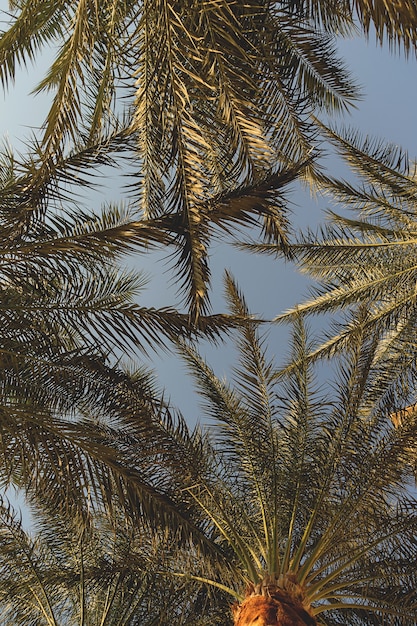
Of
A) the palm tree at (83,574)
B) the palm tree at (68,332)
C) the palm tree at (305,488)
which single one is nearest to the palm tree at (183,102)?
the palm tree at (68,332)

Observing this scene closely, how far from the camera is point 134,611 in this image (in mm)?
7812

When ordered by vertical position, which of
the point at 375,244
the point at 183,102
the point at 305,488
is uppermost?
the point at 375,244

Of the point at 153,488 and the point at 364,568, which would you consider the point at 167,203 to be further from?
the point at 364,568

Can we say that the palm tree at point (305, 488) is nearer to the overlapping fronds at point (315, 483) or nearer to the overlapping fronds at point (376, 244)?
the overlapping fronds at point (315, 483)

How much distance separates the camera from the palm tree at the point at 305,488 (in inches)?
251

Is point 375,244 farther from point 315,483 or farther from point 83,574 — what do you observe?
point 83,574

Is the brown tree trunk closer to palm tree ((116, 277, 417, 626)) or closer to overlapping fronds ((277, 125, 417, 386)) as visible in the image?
palm tree ((116, 277, 417, 626))

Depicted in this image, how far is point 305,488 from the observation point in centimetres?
Result: 703

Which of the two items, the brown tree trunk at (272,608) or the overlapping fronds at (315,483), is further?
the overlapping fronds at (315,483)

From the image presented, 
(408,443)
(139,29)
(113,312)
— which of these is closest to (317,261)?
(408,443)

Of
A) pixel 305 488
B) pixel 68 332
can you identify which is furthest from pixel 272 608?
pixel 68 332

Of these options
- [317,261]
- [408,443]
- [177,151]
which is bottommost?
[408,443]

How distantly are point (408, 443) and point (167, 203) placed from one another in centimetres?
361

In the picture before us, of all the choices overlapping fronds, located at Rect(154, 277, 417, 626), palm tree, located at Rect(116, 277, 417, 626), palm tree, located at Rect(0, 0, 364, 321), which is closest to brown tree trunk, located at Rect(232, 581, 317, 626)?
palm tree, located at Rect(116, 277, 417, 626)
